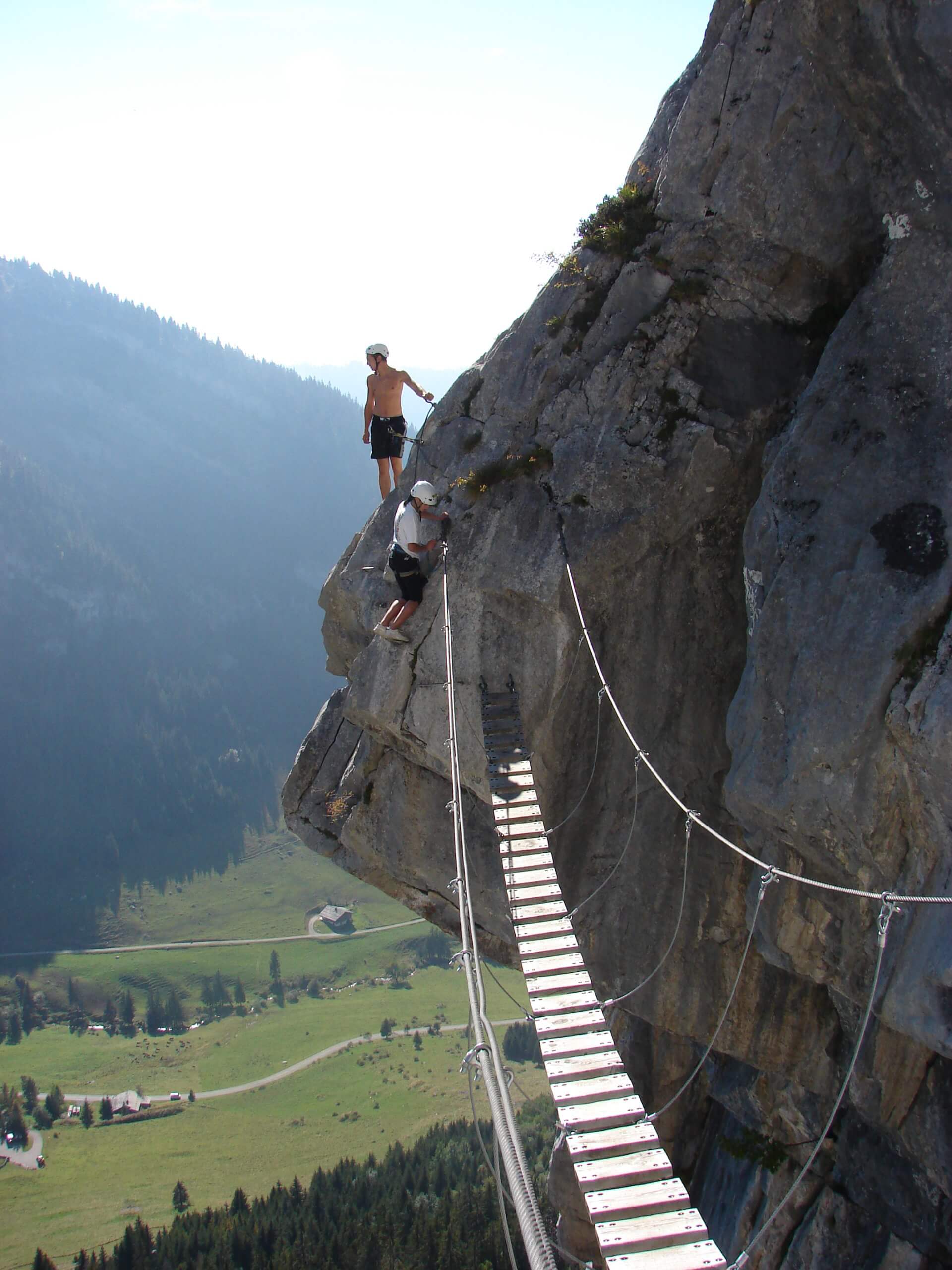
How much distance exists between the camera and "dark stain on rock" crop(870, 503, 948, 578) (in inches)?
445

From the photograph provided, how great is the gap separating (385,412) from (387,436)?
563 mm

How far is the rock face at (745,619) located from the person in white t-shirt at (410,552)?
0.35 meters

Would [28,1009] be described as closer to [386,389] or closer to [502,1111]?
[386,389]

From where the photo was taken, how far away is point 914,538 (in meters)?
11.6

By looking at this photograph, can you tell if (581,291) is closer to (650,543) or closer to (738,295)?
A: (738,295)

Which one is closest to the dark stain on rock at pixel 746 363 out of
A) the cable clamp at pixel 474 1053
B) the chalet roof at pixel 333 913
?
the cable clamp at pixel 474 1053

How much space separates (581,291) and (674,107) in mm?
3730

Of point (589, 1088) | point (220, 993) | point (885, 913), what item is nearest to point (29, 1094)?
point (220, 993)

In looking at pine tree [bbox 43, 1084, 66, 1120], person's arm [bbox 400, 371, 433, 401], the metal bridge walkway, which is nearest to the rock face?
person's arm [bbox 400, 371, 433, 401]

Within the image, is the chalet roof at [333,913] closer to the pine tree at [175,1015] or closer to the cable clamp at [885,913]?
the pine tree at [175,1015]

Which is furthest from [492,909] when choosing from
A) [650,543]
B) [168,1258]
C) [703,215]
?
[168,1258]

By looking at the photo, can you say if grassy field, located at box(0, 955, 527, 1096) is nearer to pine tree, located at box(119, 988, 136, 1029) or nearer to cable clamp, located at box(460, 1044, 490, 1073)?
pine tree, located at box(119, 988, 136, 1029)

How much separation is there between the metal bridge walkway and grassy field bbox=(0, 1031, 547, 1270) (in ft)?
349

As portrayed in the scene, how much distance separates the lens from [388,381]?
814 inches
